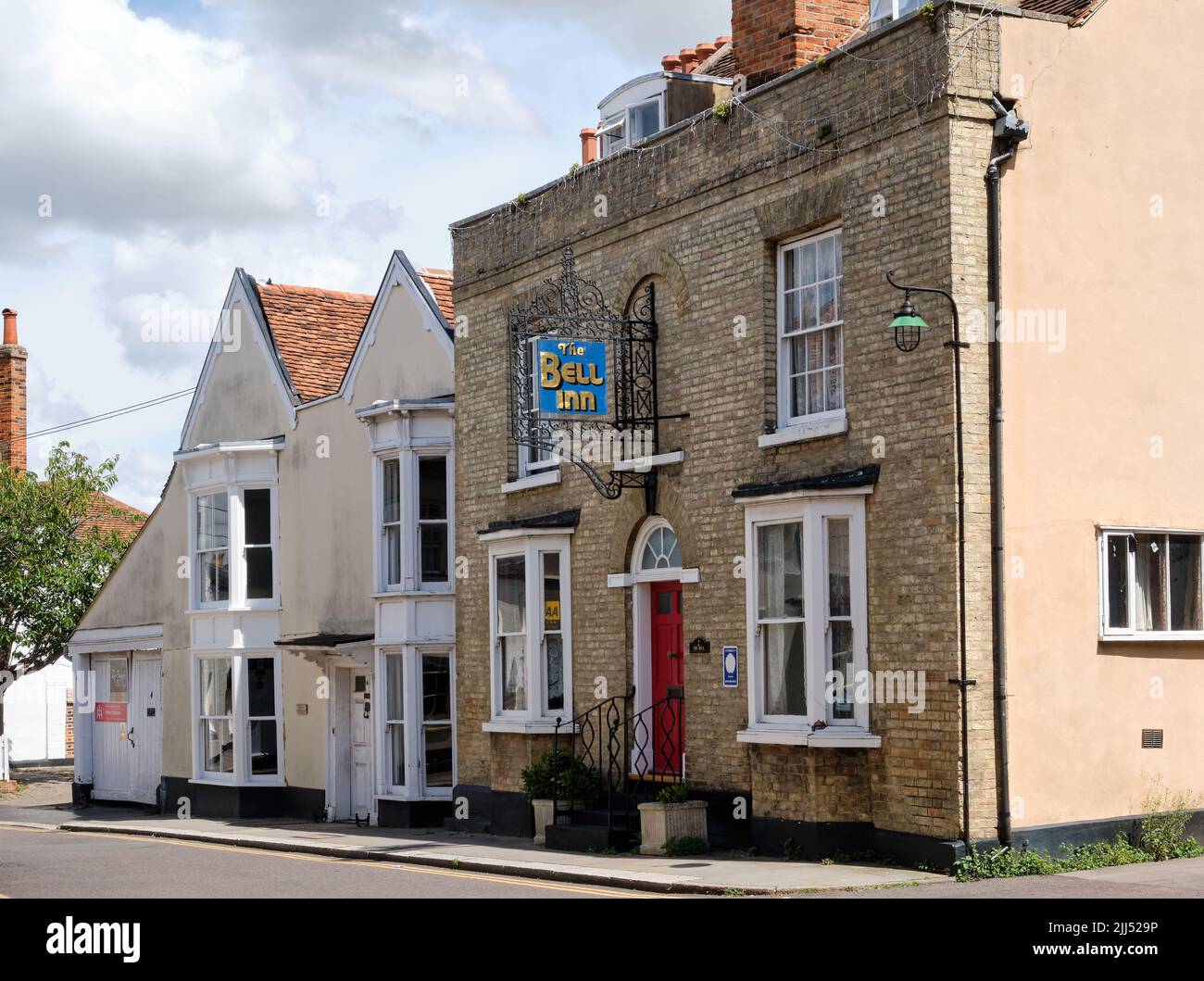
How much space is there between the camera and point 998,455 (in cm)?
1456

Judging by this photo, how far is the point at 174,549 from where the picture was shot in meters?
29.3

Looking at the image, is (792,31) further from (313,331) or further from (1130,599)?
(313,331)

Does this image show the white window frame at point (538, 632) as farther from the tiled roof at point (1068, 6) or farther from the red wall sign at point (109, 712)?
the red wall sign at point (109, 712)

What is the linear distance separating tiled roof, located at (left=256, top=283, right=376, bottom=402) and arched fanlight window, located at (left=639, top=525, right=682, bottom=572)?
951cm

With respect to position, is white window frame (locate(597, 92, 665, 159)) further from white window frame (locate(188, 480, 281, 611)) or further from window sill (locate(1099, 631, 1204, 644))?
white window frame (locate(188, 480, 281, 611))

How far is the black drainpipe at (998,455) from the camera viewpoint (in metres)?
14.4

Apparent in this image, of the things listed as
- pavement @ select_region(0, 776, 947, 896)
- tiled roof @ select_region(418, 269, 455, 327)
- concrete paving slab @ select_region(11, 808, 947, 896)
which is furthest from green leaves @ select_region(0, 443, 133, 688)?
tiled roof @ select_region(418, 269, 455, 327)

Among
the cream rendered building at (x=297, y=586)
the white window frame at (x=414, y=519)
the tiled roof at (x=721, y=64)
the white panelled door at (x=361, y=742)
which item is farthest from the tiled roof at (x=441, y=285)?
the white panelled door at (x=361, y=742)

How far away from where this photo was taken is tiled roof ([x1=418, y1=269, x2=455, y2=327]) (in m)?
24.3

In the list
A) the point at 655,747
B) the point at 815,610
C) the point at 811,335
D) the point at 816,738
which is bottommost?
the point at 655,747

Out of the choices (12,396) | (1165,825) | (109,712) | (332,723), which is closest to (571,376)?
(1165,825)

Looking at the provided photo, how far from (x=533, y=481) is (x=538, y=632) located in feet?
6.00

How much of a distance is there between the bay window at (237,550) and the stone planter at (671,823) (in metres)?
11.2
